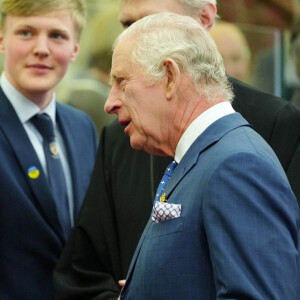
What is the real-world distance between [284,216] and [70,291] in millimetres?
1206

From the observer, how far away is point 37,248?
10.7 feet

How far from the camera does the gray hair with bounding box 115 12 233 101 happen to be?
2270mm

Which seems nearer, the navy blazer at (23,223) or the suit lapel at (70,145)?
the navy blazer at (23,223)

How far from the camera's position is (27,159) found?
3.32m

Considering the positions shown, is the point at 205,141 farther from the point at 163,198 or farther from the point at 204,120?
the point at 163,198

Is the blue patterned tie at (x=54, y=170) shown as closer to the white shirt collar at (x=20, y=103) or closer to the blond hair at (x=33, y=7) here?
the white shirt collar at (x=20, y=103)

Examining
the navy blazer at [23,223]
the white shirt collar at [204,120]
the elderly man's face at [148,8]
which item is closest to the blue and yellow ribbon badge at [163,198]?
the white shirt collar at [204,120]

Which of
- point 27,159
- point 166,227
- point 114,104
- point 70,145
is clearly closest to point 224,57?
point 70,145

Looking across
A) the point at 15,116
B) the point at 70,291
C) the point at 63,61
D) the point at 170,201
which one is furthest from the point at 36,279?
the point at 170,201

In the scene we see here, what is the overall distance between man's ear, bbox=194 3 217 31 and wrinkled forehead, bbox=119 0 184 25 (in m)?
0.08

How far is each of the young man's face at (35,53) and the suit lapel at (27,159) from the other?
16 cm

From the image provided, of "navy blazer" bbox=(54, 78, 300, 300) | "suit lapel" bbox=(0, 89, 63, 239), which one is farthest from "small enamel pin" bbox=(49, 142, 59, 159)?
"navy blazer" bbox=(54, 78, 300, 300)

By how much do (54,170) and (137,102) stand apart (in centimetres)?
117

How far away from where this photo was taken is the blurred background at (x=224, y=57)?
15.1 ft
